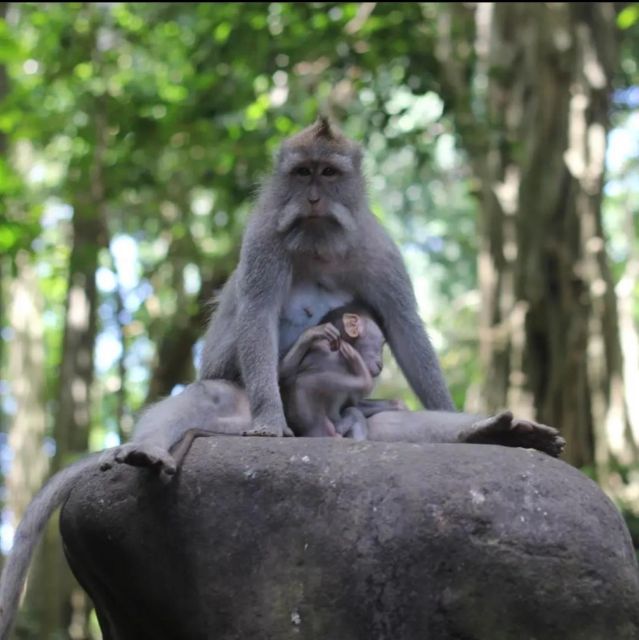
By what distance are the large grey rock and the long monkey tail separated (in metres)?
0.48

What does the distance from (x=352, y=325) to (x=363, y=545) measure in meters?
1.55

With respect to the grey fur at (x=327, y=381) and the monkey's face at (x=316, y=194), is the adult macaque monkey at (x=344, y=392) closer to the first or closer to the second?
Result: the grey fur at (x=327, y=381)

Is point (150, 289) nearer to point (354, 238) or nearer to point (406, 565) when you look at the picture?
point (354, 238)

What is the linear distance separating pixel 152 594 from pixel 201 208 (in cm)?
1466

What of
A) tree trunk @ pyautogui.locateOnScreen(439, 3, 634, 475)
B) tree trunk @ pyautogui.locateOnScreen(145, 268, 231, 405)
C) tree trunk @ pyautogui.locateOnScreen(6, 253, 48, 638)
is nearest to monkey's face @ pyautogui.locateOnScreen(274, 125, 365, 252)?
tree trunk @ pyautogui.locateOnScreen(439, 3, 634, 475)

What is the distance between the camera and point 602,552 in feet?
15.0

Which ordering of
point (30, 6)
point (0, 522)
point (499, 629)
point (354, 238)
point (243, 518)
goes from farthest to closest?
1. point (0, 522)
2. point (30, 6)
3. point (354, 238)
4. point (243, 518)
5. point (499, 629)

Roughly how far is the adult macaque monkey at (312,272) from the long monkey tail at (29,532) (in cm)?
94

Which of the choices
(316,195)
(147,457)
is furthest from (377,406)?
(147,457)

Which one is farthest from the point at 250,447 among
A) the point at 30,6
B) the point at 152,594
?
the point at 30,6

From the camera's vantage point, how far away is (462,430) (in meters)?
5.41

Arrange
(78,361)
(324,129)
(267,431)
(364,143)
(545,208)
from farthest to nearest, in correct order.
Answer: (78,361) → (545,208) → (364,143) → (324,129) → (267,431)

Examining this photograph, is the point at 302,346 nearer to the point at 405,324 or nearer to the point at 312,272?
the point at 312,272

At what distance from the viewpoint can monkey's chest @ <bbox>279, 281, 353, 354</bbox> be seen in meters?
6.02
